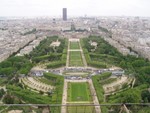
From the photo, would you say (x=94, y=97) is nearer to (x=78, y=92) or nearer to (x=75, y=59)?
(x=78, y=92)

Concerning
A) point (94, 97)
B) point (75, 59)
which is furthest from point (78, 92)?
point (75, 59)

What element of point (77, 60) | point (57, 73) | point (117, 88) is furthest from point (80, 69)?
point (117, 88)

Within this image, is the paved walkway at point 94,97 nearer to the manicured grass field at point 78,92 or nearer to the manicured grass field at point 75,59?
the manicured grass field at point 78,92

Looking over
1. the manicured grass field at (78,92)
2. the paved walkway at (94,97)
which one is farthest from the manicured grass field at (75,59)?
the manicured grass field at (78,92)

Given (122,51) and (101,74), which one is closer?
(101,74)

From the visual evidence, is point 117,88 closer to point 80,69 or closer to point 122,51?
point 80,69

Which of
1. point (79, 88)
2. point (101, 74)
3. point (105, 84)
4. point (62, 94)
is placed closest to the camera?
point (62, 94)

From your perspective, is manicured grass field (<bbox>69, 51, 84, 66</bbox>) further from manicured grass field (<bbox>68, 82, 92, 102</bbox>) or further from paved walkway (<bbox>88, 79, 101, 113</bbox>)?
manicured grass field (<bbox>68, 82, 92, 102</bbox>)
